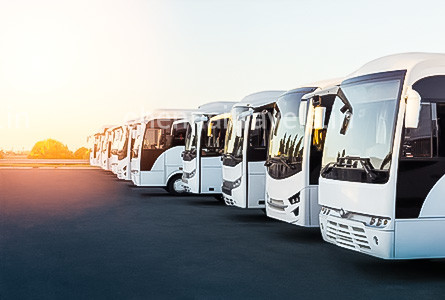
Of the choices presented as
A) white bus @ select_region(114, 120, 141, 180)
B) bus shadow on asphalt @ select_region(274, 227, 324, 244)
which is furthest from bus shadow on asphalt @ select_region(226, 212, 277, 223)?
white bus @ select_region(114, 120, 141, 180)

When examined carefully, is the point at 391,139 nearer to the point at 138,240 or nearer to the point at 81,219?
the point at 138,240

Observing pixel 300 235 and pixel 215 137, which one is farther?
pixel 215 137

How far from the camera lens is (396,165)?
791 cm

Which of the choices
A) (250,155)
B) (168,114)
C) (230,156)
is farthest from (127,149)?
(250,155)

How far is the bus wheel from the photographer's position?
22281 millimetres

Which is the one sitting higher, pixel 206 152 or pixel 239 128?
pixel 239 128

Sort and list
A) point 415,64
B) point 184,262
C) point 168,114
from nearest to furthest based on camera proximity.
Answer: point 415,64 < point 184,262 < point 168,114

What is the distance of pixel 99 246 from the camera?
35.4 feet

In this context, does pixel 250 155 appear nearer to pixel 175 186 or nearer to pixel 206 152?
pixel 206 152

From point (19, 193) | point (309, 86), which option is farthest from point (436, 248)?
point (19, 193)

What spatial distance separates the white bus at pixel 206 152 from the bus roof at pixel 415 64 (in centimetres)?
1081

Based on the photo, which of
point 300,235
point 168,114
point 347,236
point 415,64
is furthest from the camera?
point 168,114

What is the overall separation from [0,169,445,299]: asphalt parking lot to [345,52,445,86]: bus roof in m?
2.67

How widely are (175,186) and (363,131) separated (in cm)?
1435
